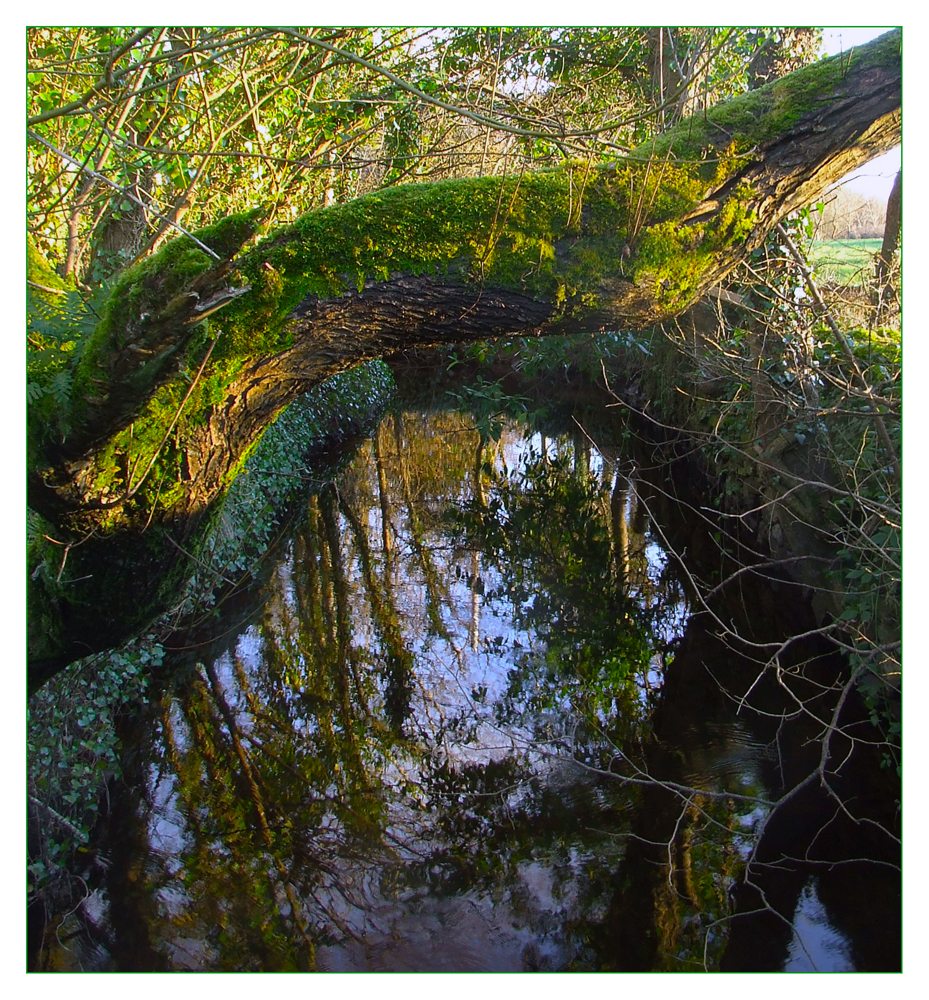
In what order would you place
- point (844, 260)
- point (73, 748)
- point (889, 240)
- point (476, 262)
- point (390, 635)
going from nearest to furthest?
point (476, 262), point (889, 240), point (73, 748), point (844, 260), point (390, 635)

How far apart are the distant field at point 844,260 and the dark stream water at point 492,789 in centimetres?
150

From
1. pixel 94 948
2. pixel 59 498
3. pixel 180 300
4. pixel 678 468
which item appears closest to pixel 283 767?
pixel 94 948


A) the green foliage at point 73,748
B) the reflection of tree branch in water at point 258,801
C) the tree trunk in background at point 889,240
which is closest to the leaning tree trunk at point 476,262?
the tree trunk in background at point 889,240

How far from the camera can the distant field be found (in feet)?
8.47

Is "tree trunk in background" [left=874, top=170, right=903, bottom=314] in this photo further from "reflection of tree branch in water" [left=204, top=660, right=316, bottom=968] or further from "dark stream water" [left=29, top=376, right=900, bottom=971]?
"reflection of tree branch in water" [left=204, top=660, right=316, bottom=968]

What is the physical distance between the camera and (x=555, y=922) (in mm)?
Answer: 2186

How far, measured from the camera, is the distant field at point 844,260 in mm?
2582

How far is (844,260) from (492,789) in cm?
277

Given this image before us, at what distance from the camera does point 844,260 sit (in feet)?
9.52

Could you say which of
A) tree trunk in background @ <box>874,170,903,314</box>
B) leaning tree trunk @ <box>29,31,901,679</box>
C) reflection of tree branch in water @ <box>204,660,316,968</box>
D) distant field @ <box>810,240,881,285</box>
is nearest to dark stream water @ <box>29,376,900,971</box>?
reflection of tree branch in water @ <box>204,660,316,968</box>

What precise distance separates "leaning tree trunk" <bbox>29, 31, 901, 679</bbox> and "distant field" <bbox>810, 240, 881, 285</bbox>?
0.60 m

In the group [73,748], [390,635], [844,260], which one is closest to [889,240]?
[844,260]

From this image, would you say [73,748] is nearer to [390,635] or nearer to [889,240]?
[390,635]
